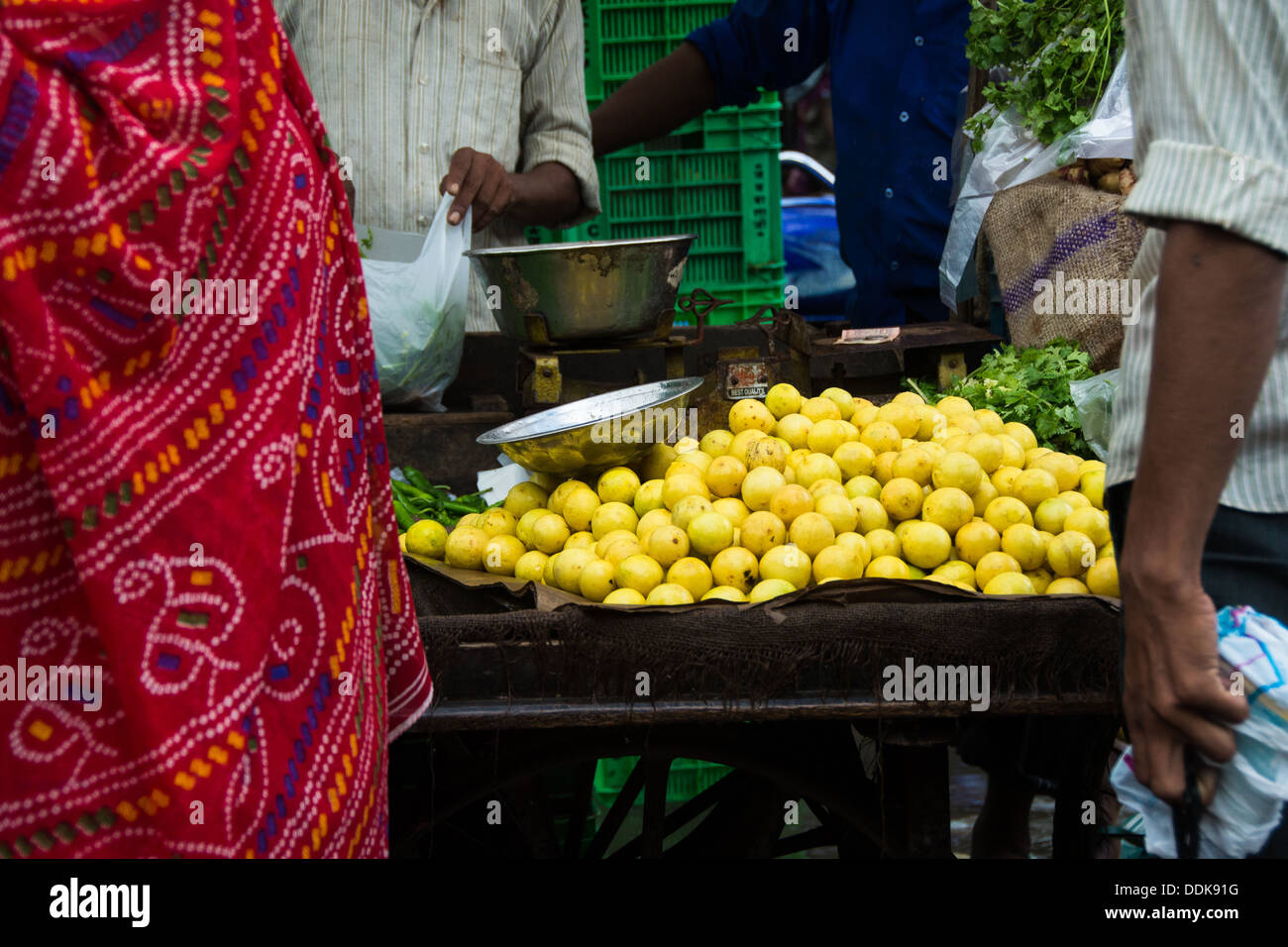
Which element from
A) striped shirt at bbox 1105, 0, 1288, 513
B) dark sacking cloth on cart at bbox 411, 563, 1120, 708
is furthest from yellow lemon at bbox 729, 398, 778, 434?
striped shirt at bbox 1105, 0, 1288, 513

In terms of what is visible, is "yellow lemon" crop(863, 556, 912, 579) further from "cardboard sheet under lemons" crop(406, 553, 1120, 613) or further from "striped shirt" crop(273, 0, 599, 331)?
"striped shirt" crop(273, 0, 599, 331)

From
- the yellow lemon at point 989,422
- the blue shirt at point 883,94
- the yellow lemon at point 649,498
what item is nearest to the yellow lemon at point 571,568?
the yellow lemon at point 649,498

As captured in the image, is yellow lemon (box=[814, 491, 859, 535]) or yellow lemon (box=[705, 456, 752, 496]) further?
yellow lemon (box=[705, 456, 752, 496])

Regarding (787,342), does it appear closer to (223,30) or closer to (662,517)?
(662,517)

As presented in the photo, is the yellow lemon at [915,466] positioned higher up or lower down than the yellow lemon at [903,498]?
higher up

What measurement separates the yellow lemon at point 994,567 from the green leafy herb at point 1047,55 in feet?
5.47

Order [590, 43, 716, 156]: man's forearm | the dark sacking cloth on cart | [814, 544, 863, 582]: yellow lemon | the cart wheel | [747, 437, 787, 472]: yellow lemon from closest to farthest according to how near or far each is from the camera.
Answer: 1. the dark sacking cloth on cart
2. the cart wheel
3. [814, 544, 863, 582]: yellow lemon
4. [747, 437, 787, 472]: yellow lemon
5. [590, 43, 716, 156]: man's forearm

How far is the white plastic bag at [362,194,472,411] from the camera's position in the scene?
287 centimetres

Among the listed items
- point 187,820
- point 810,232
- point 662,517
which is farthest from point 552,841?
point 810,232

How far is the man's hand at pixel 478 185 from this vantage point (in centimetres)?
311

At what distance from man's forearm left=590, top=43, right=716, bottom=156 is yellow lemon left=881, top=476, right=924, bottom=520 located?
2253 mm

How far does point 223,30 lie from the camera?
1.08m

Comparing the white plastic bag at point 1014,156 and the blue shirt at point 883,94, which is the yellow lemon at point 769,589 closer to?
the white plastic bag at point 1014,156
